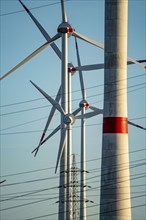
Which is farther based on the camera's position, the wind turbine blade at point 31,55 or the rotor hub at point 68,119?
the rotor hub at point 68,119

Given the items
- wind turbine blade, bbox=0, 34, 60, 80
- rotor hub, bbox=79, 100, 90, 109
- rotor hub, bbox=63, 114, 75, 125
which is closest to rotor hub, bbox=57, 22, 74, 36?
wind turbine blade, bbox=0, 34, 60, 80

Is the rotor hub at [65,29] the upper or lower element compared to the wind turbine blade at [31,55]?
upper

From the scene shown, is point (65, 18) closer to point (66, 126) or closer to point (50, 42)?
point (50, 42)

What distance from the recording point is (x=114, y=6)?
172 ft

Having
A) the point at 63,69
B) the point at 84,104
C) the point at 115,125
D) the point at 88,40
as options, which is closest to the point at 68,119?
the point at 63,69

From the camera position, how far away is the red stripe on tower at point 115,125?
2002 inches

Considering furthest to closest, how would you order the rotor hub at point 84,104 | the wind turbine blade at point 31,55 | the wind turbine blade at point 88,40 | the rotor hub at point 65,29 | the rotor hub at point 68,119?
the rotor hub at point 84,104 < the rotor hub at point 65,29 < the rotor hub at point 68,119 < the wind turbine blade at point 88,40 < the wind turbine blade at point 31,55

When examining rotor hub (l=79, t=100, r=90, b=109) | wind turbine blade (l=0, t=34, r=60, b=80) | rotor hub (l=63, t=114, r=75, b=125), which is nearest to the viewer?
wind turbine blade (l=0, t=34, r=60, b=80)

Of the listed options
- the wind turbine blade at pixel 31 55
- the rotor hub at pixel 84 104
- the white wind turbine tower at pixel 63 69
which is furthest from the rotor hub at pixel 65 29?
the rotor hub at pixel 84 104

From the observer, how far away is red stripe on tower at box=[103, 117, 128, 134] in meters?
50.8

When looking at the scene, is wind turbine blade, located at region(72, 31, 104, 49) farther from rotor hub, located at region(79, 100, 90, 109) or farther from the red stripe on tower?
the red stripe on tower

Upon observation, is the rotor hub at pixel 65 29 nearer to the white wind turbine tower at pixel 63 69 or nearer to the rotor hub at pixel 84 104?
the white wind turbine tower at pixel 63 69

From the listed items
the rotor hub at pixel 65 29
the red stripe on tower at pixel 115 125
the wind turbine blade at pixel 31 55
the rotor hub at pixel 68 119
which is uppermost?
the rotor hub at pixel 65 29

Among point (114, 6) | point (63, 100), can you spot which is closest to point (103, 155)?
point (114, 6)
